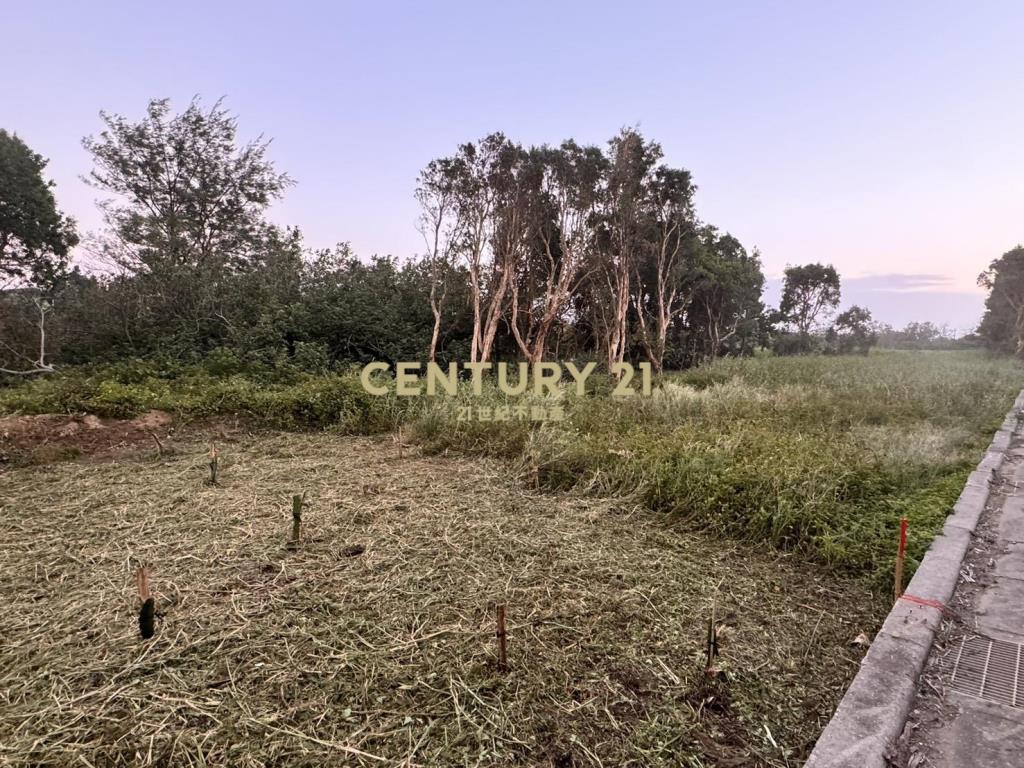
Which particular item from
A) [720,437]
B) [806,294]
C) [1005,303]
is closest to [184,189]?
[720,437]

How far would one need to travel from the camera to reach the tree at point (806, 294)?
2131 cm

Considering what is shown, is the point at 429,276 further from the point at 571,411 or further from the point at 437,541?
the point at 437,541

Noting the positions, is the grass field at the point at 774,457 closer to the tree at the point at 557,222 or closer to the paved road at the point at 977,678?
the paved road at the point at 977,678

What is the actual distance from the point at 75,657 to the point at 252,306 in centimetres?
850

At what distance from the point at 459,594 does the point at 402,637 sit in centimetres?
34

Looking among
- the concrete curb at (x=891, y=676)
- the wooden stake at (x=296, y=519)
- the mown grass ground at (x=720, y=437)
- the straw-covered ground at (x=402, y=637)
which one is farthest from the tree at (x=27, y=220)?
the concrete curb at (x=891, y=676)

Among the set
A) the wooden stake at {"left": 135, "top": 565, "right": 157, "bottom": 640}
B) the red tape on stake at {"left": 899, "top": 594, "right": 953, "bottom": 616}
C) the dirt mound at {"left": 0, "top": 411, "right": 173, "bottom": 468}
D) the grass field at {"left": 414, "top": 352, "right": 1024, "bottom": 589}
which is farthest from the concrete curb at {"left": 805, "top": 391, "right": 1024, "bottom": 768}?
the dirt mound at {"left": 0, "top": 411, "right": 173, "bottom": 468}

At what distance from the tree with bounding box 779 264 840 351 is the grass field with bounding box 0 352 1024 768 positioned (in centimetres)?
1960

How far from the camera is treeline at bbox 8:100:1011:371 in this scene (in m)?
8.27

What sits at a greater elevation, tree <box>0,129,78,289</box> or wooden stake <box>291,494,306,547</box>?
tree <box>0,129,78,289</box>

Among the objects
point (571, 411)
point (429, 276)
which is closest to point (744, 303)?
point (429, 276)

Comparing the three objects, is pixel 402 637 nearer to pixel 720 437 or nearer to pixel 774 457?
pixel 774 457

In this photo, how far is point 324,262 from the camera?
10938 millimetres

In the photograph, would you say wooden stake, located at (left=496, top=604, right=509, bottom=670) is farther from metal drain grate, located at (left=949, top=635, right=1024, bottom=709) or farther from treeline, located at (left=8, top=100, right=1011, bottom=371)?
treeline, located at (left=8, top=100, right=1011, bottom=371)
